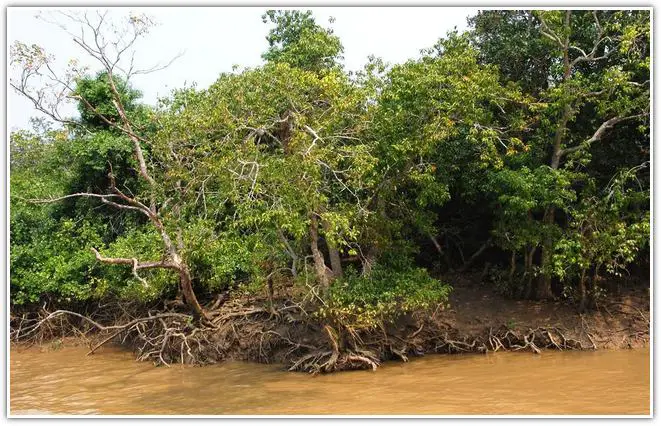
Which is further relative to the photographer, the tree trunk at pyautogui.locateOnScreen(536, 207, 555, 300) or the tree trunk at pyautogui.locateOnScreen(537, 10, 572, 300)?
the tree trunk at pyautogui.locateOnScreen(536, 207, 555, 300)

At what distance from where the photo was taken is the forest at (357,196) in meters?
9.59

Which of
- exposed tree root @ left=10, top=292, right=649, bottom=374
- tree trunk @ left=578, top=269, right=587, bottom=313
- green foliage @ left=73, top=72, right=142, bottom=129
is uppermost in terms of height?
green foliage @ left=73, top=72, right=142, bottom=129

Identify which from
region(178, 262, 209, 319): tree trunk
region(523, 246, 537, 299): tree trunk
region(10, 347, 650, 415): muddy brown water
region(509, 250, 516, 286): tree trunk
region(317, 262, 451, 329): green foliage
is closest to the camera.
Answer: region(10, 347, 650, 415): muddy brown water

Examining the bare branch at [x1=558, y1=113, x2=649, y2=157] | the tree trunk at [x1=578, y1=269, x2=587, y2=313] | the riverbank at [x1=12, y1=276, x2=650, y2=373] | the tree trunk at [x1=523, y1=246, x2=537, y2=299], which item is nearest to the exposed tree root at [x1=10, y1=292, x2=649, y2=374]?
the riverbank at [x1=12, y1=276, x2=650, y2=373]

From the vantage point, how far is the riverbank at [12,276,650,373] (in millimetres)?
10586

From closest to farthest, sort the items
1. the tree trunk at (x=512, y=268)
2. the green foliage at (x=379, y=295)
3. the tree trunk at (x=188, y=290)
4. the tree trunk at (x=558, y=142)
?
the green foliage at (x=379, y=295) < the tree trunk at (x=558, y=142) < the tree trunk at (x=188, y=290) < the tree trunk at (x=512, y=268)

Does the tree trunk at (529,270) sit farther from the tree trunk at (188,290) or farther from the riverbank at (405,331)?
the tree trunk at (188,290)

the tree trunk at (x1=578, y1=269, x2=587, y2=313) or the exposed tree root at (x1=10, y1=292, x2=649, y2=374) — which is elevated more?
the tree trunk at (x1=578, y1=269, x2=587, y2=313)

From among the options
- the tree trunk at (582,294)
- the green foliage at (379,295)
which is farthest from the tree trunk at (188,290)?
the tree trunk at (582,294)

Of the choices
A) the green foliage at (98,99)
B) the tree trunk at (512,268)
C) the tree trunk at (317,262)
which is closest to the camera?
the tree trunk at (317,262)

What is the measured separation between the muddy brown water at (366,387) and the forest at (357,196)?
2.03 ft

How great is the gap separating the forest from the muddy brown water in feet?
2.03

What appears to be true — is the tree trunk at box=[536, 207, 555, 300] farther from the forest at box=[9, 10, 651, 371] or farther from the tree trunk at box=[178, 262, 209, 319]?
the tree trunk at box=[178, 262, 209, 319]

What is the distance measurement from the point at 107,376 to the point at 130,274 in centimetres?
247
